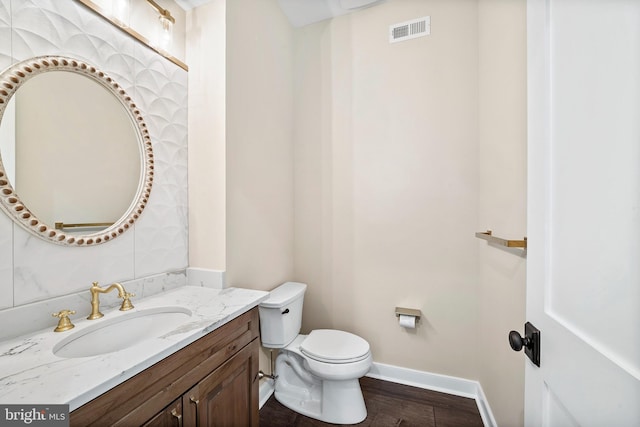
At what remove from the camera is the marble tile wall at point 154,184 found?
33.8 inches

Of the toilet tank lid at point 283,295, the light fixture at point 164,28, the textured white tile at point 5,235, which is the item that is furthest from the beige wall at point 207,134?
the textured white tile at point 5,235

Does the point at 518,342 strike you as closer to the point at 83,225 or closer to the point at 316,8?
the point at 83,225

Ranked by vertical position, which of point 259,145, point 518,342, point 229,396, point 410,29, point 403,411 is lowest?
point 403,411

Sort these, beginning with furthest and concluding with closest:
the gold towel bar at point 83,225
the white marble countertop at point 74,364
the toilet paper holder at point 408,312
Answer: the toilet paper holder at point 408,312
the gold towel bar at point 83,225
the white marble countertop at point 74,364

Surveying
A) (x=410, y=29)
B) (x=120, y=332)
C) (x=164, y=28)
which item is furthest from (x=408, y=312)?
(x=164, y=28)

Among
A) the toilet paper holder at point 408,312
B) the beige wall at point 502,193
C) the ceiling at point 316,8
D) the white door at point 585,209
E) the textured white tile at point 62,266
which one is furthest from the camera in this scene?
the ceiling at point 316,8

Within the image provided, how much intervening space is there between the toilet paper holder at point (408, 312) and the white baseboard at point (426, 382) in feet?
1.37

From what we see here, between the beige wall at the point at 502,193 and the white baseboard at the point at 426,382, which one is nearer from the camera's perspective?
the beige wall at the point at 502,193

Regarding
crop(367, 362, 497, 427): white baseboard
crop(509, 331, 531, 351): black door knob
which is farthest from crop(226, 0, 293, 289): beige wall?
crop(509, 331, 531, 351): black door knob

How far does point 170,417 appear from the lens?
809 mm

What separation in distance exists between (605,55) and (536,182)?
0.93 ft

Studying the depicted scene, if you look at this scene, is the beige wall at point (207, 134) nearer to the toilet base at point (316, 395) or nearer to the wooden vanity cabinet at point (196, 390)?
the wooden vanity cabinet at point (196, 390)

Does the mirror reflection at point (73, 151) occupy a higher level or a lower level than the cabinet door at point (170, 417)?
higher

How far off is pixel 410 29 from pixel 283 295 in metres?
2.06
